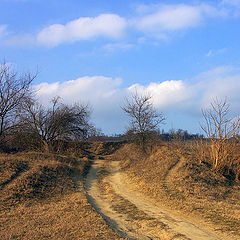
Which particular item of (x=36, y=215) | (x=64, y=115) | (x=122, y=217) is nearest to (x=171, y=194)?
(x=122, y=217)

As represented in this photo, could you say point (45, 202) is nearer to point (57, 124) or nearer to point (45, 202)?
point (45, 202)

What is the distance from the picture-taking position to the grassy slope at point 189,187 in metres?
8.91

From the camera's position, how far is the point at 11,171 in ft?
47.4

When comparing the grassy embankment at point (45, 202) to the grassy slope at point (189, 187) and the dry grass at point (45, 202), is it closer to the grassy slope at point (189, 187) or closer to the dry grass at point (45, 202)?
the dry grass at point (45, 202)

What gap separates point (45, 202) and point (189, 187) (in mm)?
6696

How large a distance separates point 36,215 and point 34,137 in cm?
1489

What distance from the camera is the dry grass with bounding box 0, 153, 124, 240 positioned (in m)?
7.27

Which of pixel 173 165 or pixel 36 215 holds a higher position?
pixel 173 165

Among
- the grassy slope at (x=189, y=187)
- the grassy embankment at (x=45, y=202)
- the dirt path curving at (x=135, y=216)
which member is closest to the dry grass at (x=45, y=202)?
the grassy embankment at (x=45, y=202)

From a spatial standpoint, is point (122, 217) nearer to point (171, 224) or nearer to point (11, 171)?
point (171, 224)

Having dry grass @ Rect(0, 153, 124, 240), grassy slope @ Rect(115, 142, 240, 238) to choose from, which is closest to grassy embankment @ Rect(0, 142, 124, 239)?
dry grass @ Rect(0, 153, 124, 240)

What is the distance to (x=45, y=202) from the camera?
1155cm

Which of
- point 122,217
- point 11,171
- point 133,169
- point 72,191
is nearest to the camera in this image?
point 122,217

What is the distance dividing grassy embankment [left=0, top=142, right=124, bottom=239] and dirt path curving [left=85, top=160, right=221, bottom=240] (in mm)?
554
